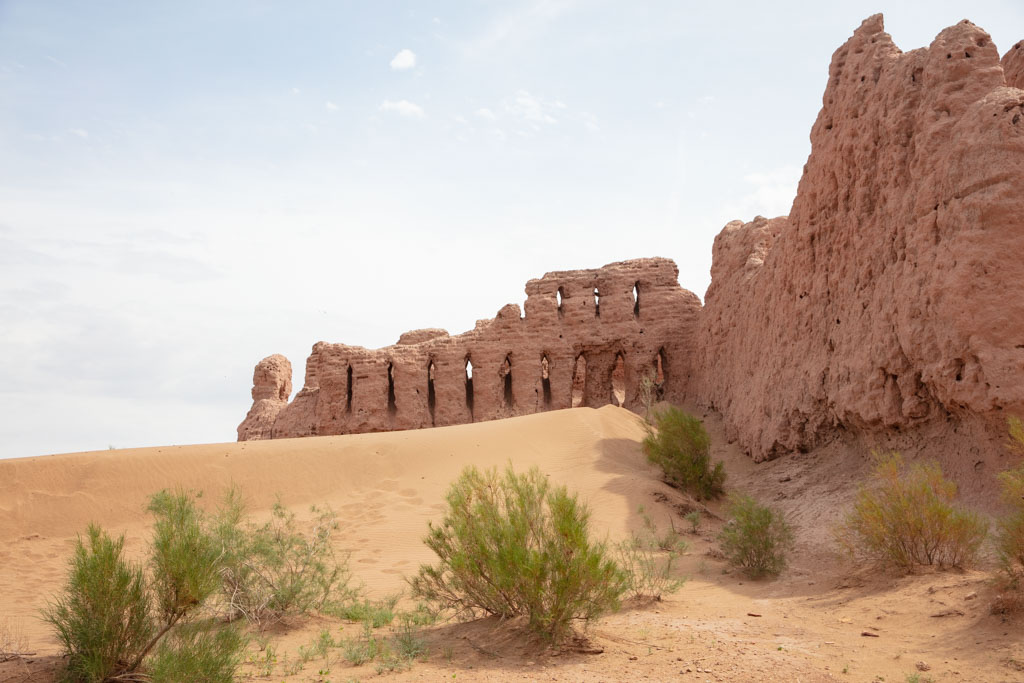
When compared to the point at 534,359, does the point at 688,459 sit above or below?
below

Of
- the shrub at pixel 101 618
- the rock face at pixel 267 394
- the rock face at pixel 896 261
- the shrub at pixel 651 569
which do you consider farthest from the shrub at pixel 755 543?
the rock face at pixel 267 394

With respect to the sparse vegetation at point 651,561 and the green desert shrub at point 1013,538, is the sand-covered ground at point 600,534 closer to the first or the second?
the sparse vegetation at point 651,561

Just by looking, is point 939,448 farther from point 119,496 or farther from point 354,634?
point 119,496

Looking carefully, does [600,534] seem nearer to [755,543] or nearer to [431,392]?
[755,543]

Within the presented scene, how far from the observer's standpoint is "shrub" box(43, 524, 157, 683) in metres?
5.36

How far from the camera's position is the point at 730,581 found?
9.73m

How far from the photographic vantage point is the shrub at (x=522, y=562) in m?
6.41

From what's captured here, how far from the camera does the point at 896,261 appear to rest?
1108cm

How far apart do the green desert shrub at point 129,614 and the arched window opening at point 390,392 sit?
653 inches

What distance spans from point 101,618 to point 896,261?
10.5m

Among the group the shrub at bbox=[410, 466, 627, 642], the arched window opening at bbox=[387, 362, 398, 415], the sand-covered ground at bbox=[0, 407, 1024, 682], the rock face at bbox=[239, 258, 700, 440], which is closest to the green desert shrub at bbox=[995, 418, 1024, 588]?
the sand-covered ground at bbox=[0, 407, 1024, 682]

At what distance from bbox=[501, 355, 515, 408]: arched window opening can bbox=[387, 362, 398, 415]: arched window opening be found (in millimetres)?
3146

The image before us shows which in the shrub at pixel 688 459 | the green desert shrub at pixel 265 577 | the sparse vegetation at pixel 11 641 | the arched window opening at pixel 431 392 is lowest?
the sparse vegetation at pixel 11 641

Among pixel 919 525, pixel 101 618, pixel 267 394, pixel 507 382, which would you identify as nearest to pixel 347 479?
pixel 507 382
